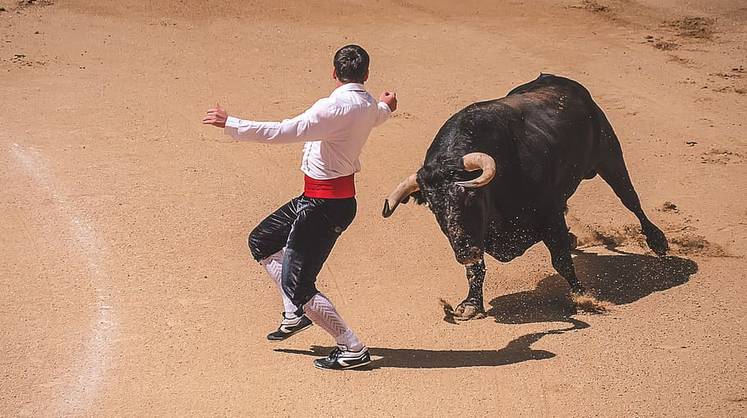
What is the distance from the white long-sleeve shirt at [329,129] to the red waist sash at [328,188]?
0.03m

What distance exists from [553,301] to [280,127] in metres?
3.44

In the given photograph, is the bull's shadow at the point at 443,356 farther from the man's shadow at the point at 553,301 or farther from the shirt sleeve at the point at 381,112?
the shirt sleeve at the point at 381,112

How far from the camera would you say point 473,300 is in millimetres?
8195

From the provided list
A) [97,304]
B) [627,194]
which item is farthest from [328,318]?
[627,194]

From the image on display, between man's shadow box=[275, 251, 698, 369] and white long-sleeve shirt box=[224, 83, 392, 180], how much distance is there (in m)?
1.46

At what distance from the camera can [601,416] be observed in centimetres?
669

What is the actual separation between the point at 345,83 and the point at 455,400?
6.99 feet

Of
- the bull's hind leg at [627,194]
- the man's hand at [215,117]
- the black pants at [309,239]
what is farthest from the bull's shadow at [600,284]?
the man's hand at [215,117]

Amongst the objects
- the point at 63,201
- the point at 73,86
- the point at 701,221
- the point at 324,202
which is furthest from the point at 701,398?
the point at 73,86

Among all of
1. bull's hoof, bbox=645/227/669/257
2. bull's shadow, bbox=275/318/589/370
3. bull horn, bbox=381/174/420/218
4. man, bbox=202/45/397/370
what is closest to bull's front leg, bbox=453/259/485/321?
bull's shadow, bbox=275/318/589/370

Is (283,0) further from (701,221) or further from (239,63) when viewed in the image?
(701,221)

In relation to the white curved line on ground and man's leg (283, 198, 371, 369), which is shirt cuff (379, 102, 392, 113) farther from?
the white curved line on ground

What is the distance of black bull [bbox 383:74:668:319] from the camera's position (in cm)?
784

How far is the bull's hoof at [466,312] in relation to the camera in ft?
26.8
